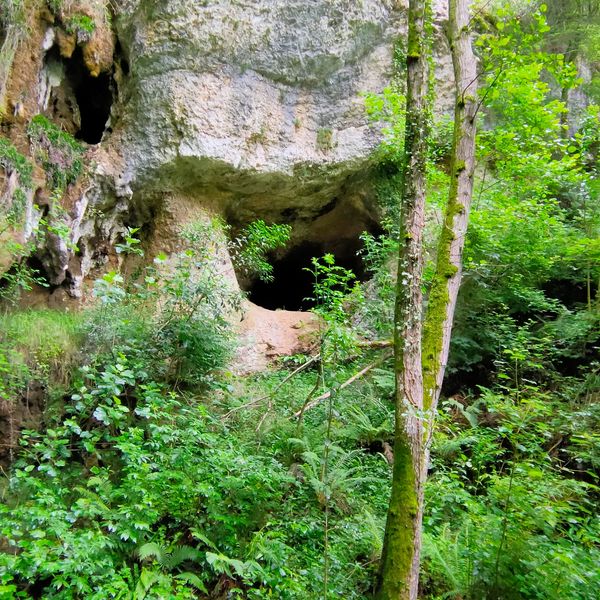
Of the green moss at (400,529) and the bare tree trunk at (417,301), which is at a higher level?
the bare tree trunk at (417,301)

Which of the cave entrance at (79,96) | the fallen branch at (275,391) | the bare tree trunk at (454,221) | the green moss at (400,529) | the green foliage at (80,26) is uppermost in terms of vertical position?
the green foliage at (80,26)

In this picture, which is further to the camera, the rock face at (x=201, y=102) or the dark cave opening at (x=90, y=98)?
the dark cave opening at (x=90, y=98)

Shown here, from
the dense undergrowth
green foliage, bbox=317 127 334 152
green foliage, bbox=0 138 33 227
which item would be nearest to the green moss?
the dense undergrowth

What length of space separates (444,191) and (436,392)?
480cm

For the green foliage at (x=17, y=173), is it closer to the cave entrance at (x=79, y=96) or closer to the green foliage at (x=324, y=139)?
the cave entrance at (x=79, y=96)

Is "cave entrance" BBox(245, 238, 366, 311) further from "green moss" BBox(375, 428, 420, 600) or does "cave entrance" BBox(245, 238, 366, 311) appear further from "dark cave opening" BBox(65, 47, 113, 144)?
"green moss" BBox(375, 428, 420, 600)

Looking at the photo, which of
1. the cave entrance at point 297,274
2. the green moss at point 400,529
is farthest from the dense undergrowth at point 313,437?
the cave entrance at point 297,274

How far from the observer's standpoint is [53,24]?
23.1 feet

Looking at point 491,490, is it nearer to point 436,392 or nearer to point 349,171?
point 436,392

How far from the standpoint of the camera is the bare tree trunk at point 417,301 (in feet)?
10.4

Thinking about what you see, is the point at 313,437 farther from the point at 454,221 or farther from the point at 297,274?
the point at 297,274

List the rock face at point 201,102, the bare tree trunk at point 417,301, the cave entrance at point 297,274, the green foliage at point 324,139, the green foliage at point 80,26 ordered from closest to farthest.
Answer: the bare tree trunk at point 417,301 → the green foliage at point 80,26 → the rock face at point 201,102 → the green foliage at point 324,139 → the cave entrance at point 297,274

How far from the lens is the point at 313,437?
5164 millimetres

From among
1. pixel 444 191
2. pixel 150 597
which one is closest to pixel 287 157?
pixel 444 191
